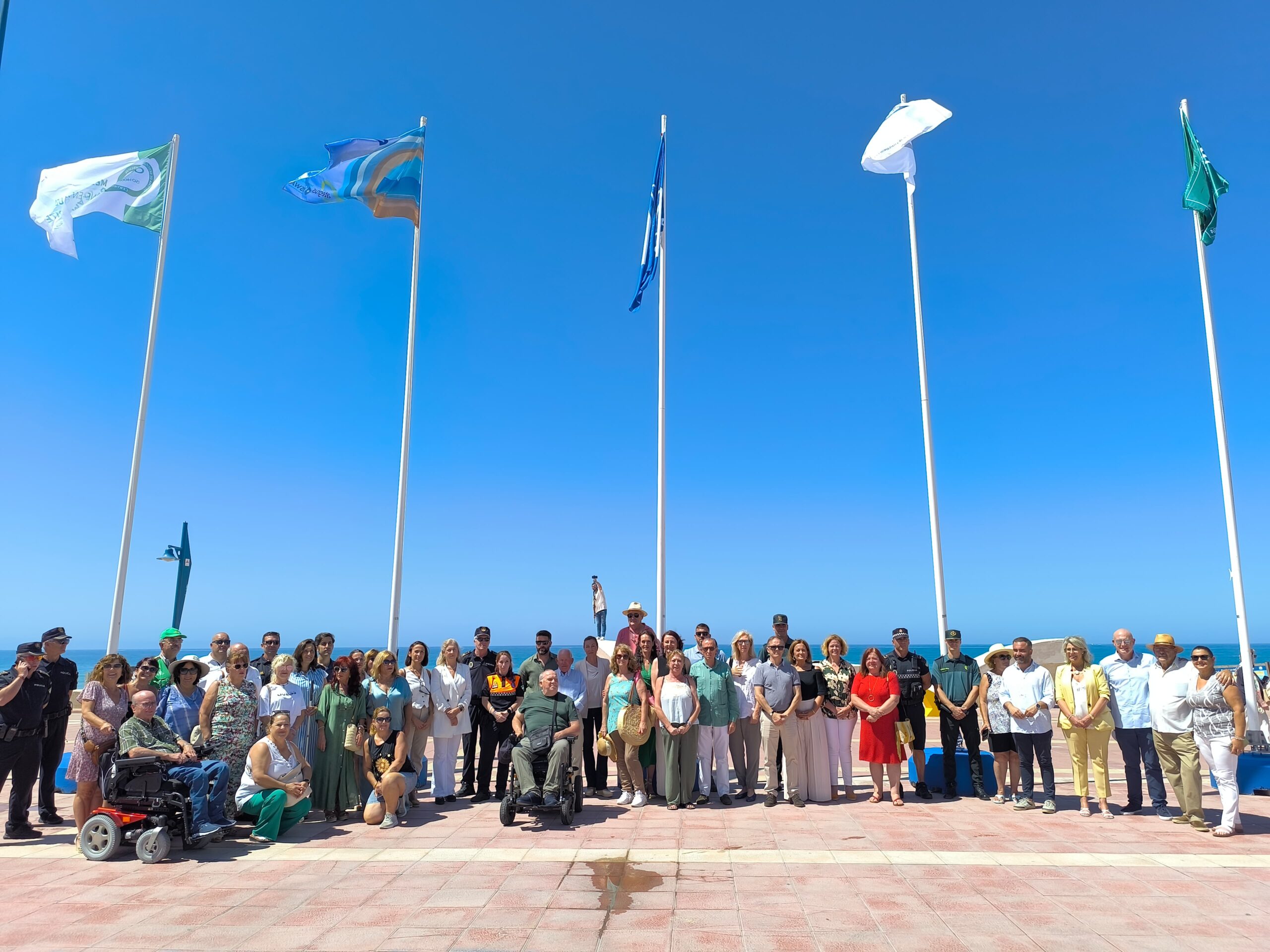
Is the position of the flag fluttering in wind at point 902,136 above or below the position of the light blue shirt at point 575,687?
above

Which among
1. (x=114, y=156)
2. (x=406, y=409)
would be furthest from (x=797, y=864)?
(x=114, y=156)

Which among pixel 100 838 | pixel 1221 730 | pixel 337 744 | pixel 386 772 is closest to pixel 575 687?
pixel 386 772

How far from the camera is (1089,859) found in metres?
5.87

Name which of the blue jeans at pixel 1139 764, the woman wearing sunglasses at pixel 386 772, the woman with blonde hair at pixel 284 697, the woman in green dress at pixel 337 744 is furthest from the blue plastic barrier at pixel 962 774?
the woman with blonde hair at pixel 284 697

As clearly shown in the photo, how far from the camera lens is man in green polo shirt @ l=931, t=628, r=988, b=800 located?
809 centimetres

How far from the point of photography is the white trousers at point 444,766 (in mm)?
8008

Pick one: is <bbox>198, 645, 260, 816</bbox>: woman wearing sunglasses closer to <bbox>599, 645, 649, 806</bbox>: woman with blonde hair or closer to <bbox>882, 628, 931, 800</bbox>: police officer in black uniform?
<bbox>599, 645, 649, 806</bbox>: woman with blonde hair

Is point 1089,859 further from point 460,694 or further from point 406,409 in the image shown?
point 406,409

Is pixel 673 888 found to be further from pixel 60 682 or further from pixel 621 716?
pixel 60 682

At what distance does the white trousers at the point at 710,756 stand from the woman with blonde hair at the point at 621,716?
62 cm

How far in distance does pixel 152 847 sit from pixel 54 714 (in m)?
2.08

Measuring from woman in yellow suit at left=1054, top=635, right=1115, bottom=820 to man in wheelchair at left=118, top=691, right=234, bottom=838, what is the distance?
770 cm

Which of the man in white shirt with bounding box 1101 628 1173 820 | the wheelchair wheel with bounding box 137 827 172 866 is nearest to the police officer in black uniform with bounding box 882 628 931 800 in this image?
the man in white shirt with bounding box 1101 628 1173 820

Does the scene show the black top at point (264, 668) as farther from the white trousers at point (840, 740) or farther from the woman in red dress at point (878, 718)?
the woman in red dress at point (878, 718)
